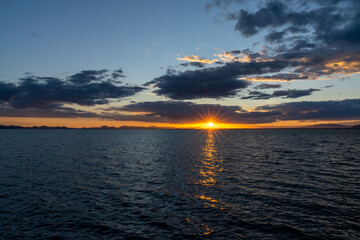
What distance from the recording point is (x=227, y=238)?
16.5m

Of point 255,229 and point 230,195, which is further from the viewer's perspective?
point 230,195

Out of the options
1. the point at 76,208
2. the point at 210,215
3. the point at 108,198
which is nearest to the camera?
the point at 210,215

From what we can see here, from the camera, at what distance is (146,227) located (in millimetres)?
18312

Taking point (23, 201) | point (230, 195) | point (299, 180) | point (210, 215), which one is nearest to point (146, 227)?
point (210, 215)

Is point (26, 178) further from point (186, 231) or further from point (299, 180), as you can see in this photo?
point (299, 180)

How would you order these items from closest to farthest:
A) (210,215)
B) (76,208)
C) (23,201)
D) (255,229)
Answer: (255,229) → (210,215) → (76,208) → (23,201)

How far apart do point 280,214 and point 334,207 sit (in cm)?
687

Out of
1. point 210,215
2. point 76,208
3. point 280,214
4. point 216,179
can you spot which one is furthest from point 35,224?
point 216,179

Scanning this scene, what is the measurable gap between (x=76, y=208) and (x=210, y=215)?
14.1m

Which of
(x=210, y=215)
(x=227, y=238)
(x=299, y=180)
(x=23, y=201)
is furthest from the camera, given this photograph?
(x=299, y=180)

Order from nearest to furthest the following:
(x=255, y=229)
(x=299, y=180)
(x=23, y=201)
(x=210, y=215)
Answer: (x=255, y=229) → (x=210, y=215) → (x=23, y=201) → (x=299, y=180)

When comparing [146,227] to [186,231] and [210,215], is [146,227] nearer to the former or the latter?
[186,231]

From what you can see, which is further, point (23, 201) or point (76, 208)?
point (23, 201)

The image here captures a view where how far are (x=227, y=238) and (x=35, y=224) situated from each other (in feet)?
54.7
